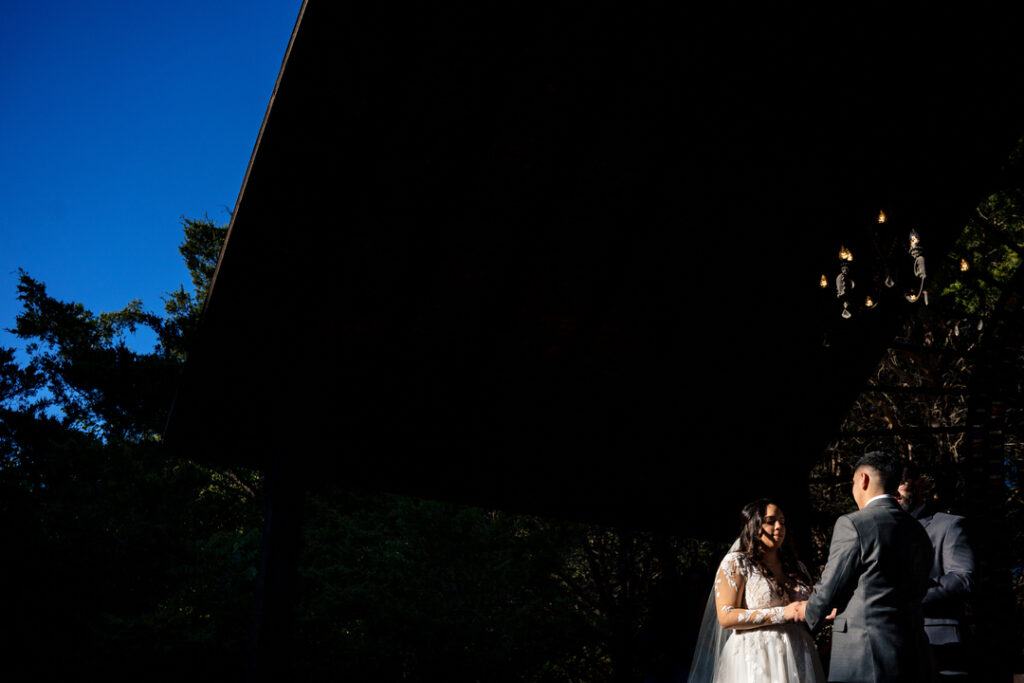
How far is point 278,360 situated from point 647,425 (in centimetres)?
322

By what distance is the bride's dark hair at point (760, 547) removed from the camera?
14.3 ft

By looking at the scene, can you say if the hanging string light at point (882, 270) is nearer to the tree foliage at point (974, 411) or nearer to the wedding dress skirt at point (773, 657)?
the tree foliage at point (974, 411)

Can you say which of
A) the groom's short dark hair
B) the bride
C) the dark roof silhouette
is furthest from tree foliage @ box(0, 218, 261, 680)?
the groom's short dark hair

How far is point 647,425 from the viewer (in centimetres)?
647

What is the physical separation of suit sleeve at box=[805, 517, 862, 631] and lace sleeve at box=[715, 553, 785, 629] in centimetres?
61

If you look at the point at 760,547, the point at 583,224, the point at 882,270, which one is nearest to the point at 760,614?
the point at 760,547

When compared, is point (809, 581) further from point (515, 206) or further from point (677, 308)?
point (515, 206)

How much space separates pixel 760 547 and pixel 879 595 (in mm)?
1077

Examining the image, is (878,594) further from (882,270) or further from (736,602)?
(882,270)

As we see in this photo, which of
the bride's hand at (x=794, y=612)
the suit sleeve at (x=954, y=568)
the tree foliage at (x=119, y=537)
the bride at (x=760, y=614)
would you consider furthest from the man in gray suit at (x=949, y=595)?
the tree foliage at (x=119, y=537)

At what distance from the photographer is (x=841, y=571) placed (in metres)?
3.36

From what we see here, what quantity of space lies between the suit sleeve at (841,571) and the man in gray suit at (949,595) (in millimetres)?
1039

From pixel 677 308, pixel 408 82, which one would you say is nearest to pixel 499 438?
pixel 677 308

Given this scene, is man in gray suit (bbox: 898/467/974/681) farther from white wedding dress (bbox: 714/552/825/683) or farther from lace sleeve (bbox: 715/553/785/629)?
lace sleeve (bbox: 715/553/785/629)
